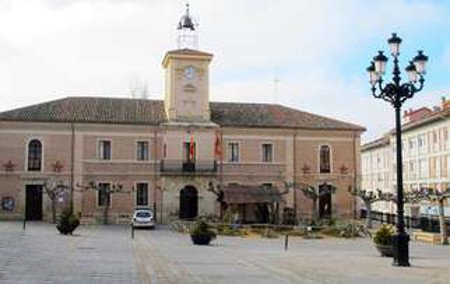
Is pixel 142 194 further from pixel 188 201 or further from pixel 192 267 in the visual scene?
pixel 192 267

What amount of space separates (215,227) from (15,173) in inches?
604

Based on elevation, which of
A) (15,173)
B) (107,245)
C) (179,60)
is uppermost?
(179,60)

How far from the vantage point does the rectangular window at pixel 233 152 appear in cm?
4866

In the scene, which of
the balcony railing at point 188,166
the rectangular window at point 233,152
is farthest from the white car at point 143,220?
the rectangular window at point 233,152

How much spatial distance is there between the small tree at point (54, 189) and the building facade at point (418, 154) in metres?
28.2

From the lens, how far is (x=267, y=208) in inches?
Result: 1873

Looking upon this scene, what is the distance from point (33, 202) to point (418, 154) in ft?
114

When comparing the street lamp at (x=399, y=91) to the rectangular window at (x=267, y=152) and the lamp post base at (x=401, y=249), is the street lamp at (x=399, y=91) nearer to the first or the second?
the lamp post base at (x=401, y=249)

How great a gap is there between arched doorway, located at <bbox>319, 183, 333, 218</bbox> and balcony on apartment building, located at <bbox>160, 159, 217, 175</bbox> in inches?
309

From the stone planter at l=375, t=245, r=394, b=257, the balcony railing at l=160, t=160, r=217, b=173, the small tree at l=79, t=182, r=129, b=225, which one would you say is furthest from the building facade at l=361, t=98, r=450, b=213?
the stone planter at l=375, t=245, r=394, b=257

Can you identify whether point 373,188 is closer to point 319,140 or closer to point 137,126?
point 319,140

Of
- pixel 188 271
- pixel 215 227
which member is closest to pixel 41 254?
pixel 188 271

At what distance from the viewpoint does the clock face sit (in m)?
48.7

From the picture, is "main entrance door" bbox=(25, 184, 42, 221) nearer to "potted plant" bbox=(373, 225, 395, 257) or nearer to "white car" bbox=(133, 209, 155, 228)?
"white car" bbox=(133, 209, 155, 228)
